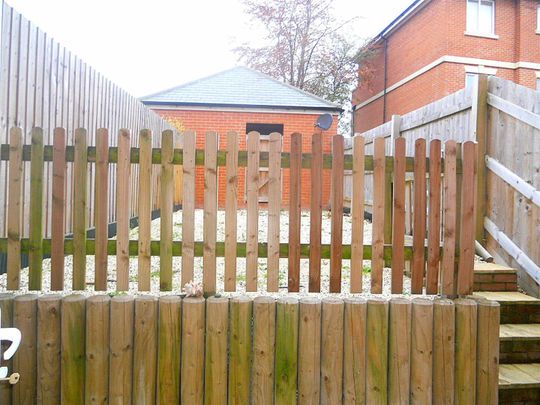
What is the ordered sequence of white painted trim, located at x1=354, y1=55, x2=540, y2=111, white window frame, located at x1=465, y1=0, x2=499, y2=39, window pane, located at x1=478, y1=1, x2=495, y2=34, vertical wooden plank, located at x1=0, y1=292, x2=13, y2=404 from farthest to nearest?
window pane, located at x1=478, y1=1, x2=495, y2=34 < white window frame, located at x1=465, y1=0, x2=499, y2=39 < white painted trim, located at x1=354, y1=55, x2=540, y2=111 < vertical wooden plank, located at x1=0, y1=292, x2=13, y2=404

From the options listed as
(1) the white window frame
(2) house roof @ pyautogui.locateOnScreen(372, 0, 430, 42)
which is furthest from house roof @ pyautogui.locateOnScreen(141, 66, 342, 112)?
(1) the white window frame

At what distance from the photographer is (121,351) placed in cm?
255

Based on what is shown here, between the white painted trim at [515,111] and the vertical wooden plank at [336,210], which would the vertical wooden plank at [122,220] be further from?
the white painted trim at [515,111]

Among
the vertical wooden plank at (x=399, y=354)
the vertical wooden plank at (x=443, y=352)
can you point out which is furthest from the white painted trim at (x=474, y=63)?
the vertical wooden plank at (x=399, y=354)

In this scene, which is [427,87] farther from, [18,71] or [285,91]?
[18,71]

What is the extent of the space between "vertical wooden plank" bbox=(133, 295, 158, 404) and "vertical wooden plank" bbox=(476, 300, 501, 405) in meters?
2.01

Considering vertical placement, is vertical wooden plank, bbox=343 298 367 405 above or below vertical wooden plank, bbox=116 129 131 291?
below

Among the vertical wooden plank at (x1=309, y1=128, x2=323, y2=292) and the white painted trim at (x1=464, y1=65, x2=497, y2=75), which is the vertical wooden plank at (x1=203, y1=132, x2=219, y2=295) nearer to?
the vertical wooden plank at (x1=309, y1=128, x2=323, y2=292)

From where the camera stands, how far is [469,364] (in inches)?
104

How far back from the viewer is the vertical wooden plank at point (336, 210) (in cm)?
283

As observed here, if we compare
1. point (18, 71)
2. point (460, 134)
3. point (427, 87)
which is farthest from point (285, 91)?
point (18, 71)

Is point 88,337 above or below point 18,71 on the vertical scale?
below

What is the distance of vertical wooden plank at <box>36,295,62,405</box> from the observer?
8.27 ft

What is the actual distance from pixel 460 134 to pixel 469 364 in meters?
3.44
